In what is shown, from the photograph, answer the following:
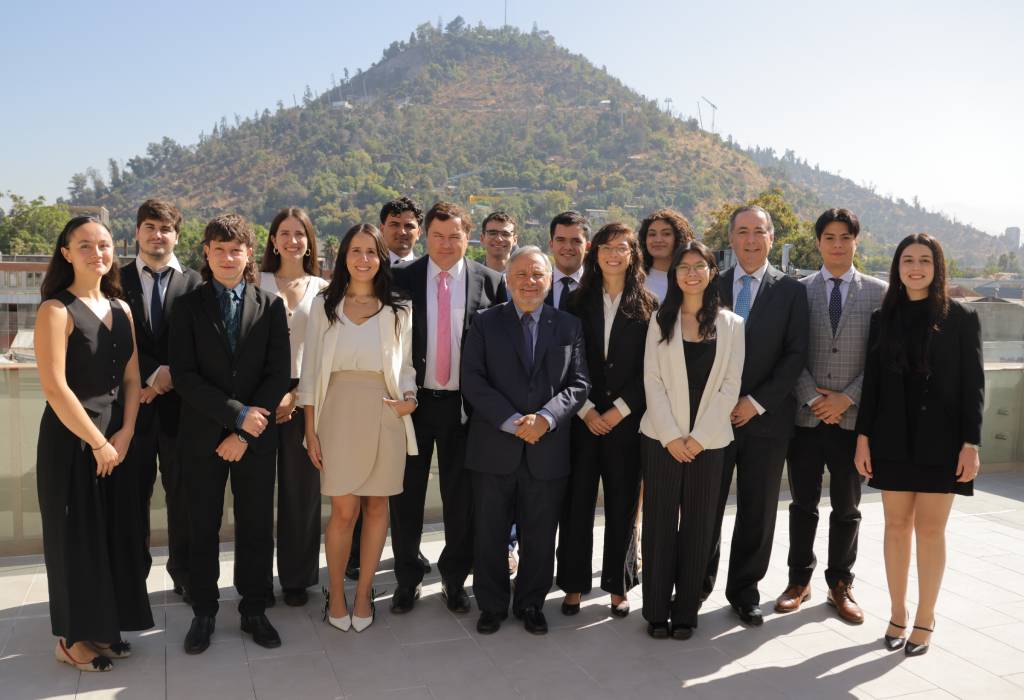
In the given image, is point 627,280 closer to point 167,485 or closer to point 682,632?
point 682,632

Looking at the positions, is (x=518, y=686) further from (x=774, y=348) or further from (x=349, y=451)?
(x=774, y=348)

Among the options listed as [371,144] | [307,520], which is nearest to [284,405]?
[307,520]

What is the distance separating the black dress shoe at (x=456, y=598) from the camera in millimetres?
3834

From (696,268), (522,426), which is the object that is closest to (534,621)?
(522,426)

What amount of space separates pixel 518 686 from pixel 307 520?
4.61 ft

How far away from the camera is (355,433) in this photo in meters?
3.57

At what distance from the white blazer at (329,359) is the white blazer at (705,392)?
1.11 metres

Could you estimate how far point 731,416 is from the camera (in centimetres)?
369

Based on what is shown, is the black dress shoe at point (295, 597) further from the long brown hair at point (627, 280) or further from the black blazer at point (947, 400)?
the black blazer at point (947, 400)

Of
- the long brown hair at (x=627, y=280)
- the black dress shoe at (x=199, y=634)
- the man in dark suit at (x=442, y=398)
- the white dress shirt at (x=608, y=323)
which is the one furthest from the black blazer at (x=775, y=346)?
the black dress shoe at (x=199, y=634)

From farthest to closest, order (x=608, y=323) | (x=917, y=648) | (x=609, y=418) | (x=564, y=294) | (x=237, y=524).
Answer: (x=564, y=294) < (x=608, y=323) < (x=609, y=418) < (x=237, y=524) < (x=917, y=648)

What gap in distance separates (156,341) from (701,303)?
7.99ft

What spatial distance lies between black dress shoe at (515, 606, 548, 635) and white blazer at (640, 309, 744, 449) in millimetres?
954

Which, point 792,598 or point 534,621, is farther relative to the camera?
point 792,598
